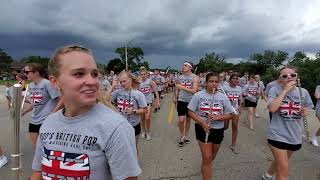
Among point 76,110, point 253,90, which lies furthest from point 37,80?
point 253,90

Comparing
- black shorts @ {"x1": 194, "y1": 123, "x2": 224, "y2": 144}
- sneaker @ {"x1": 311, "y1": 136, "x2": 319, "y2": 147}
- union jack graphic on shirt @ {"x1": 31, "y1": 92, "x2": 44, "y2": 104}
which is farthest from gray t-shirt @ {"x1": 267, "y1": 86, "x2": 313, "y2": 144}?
sneaker @ {"x1": 311, "y1": 136, "x2": 319, "y2": 147}

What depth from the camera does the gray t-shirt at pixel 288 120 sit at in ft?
17.5

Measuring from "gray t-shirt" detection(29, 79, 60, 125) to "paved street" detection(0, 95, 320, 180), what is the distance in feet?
3.39

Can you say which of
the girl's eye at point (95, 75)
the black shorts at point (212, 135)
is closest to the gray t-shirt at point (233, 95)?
the black shorts at point (212, 135)

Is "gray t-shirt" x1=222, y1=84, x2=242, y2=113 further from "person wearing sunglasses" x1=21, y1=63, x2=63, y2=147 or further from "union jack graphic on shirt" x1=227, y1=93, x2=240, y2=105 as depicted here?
"person wearing sunglasses" x1=21, y1=63, x2=63, y2=147

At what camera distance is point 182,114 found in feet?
32.2

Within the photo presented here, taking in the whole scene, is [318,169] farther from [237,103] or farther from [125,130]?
[125,130]

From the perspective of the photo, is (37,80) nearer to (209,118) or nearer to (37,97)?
(37,97)

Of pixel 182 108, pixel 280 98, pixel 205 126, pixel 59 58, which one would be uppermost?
pixel 59 58

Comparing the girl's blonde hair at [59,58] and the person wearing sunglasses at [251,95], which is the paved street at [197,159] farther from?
the girl's blonde hair at [59,58]

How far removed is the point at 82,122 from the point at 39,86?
178 inches

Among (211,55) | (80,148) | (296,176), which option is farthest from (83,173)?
(211,55)

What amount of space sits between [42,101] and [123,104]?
1.35 meters

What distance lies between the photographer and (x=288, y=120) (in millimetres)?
5387
